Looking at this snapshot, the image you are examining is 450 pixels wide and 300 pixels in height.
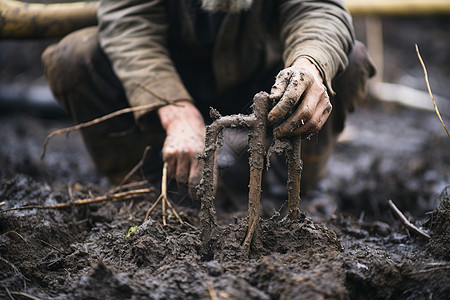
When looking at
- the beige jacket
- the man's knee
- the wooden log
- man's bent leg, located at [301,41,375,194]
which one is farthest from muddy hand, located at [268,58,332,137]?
the wooden log

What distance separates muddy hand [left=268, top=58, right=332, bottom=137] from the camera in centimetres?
144

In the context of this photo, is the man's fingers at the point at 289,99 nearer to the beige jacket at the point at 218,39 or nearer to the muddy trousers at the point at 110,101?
the beige jacket at the point at 218,39

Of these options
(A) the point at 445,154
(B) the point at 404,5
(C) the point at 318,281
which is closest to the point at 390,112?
(B) the point at 404,5

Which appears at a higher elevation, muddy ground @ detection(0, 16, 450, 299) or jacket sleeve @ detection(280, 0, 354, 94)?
jacket sleeve @ detection(280, 0, 354, 94)

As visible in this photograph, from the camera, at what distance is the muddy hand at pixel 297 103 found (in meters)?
1.44

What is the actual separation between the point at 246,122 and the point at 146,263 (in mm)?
581

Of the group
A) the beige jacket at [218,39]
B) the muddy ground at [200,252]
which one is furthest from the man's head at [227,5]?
the muddy ground at [200,252]

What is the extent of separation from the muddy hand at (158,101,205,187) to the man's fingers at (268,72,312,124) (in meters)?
0.44

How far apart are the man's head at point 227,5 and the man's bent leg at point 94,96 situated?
632 millimetres

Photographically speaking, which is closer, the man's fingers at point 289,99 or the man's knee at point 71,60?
the man's fingers at point 289,99

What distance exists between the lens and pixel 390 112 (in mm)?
5469

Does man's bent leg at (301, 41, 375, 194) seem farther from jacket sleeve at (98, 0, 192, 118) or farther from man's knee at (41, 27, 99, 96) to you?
man's knee at (41, 27, 99, 96)

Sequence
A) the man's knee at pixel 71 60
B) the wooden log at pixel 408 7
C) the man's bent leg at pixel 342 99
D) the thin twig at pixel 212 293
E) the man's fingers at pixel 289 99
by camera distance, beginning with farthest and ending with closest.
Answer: the wooden log at pixel 408 7 < the man's knee at pixel 71 60 < the man's bent leg at pixel 342 99 < the man's fingers at pixel 289 99 < the thin twig at pixel 212 293

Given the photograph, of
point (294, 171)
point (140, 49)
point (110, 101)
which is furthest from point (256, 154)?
point (110, 101)
